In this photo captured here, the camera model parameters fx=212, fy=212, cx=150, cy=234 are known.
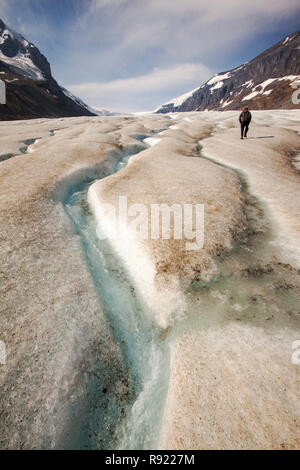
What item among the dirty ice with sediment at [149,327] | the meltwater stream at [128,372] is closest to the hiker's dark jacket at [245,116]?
the dirty ice with sediment at [149,327]

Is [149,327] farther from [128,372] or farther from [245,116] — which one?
[245,116]

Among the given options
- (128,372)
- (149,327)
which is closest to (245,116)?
(149,327)

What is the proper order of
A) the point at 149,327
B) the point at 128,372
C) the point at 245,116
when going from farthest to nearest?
the point at 245,116 → the point at 149,327 → the point at 128,372

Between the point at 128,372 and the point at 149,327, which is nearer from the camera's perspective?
the point at 128,372

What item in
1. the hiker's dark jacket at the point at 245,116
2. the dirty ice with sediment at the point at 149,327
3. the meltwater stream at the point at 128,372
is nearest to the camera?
the dirty ice with sediment at the point at 149,327

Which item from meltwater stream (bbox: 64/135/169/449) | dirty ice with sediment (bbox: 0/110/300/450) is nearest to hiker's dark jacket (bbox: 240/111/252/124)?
dirty ice with sediment (bbox: 0/110/300/450)

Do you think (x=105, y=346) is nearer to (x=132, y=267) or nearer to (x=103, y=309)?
(x=103, y=309)

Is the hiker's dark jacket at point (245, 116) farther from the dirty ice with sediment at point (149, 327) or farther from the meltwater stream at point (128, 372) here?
the meltwater stream at point (128, 372)
